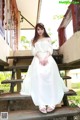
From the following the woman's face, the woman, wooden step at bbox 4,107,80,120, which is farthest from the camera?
the woman's face

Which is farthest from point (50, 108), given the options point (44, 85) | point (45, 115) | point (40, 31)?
point (40, 31)

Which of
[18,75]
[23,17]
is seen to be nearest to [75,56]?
[18,75]

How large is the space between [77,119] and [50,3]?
423 centimetres

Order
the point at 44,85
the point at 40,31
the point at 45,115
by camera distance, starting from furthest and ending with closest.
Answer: the point at 40,31 → the point at 44,85 → the point at 45,115

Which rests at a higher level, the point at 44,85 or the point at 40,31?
the point at 40,31

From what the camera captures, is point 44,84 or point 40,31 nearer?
point 44,84

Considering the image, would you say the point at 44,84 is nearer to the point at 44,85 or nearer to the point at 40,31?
the point at 44,85

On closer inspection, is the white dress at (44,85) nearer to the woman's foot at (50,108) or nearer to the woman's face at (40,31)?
the woman's foot at (50,108)

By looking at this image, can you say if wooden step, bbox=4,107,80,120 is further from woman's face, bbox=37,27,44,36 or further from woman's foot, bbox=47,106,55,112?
woman's face, bbox=37,27,44,36

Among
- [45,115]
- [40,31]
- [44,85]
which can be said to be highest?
[40,31]

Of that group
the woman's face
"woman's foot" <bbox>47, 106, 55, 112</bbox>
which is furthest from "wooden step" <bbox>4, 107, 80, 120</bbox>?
the woman's face

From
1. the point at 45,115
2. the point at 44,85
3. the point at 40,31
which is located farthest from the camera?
the point at 40,31

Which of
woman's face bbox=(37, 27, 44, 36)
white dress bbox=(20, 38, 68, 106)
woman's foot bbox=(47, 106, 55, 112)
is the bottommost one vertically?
woman's foot bbox=(47, 106, 55, 112)

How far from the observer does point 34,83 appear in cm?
220
